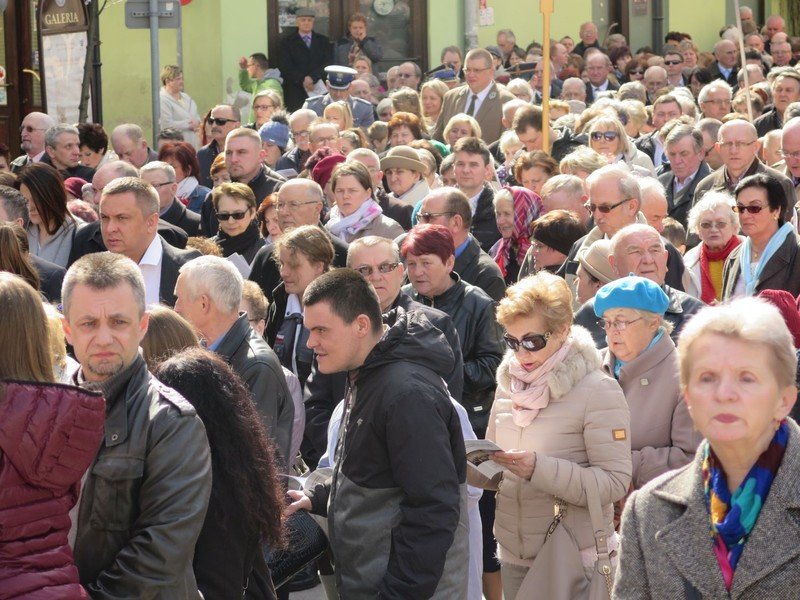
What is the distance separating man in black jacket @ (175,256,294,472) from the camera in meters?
4.95

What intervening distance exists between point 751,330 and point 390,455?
156 centimetres

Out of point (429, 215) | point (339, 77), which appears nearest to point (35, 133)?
point (339, 77)

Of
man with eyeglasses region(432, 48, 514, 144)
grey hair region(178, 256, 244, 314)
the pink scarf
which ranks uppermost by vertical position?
man with eyeglasses region(432, 48, 514, 144)

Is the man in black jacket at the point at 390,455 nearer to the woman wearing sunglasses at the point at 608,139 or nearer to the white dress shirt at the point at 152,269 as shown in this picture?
the white dress shirt at the point at 152,269

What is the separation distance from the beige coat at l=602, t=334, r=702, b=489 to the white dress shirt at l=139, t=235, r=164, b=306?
7.95ft

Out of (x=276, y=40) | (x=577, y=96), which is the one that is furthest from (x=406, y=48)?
(x=577, y=96)

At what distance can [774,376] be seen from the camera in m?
2.81

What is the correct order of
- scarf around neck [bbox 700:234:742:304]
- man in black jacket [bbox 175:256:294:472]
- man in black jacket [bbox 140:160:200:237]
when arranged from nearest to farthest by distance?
1. man in black jacket [bbox 175:256:294:472]
2. scarf around neck [bbox 700:234:742:304]
3. man in black jacket [bbox 140:160:200:237]

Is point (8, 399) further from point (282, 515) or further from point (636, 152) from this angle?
point (636, 152)

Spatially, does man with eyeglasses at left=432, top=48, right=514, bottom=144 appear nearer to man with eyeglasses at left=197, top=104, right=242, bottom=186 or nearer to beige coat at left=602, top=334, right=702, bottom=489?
man with eyeglasses at left=197, top=104, right=242, bottom=186

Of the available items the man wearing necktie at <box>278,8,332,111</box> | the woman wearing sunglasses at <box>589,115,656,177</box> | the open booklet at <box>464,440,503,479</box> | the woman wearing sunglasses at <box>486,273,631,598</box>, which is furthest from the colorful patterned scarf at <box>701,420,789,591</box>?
the man wearing necktie at <box>278,8,332,111</box>

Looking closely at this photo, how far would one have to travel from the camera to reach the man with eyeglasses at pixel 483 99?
13.2 m

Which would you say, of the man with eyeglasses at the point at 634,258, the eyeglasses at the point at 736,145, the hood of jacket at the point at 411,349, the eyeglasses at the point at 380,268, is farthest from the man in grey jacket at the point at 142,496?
the eyeglasses at the point at 736,145

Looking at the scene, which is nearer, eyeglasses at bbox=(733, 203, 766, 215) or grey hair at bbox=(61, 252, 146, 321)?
grey hair at bbox=(61, 252, 146, 321)
